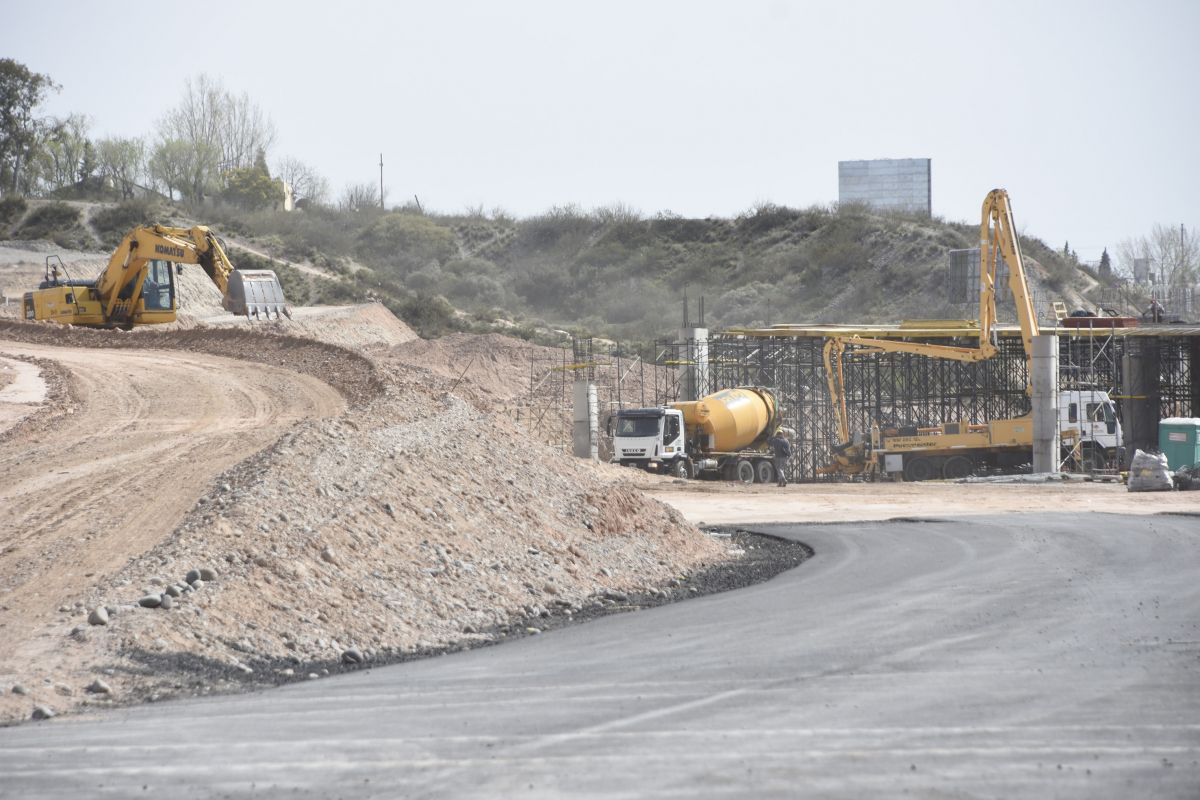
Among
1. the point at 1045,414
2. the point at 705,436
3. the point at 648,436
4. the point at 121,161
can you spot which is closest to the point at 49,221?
the point at 121,161

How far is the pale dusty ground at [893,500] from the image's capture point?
2734cm

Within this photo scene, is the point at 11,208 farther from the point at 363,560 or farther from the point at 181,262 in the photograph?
the point at 363,560

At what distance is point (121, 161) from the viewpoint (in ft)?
316

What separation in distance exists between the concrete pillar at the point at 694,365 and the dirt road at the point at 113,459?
794 inches

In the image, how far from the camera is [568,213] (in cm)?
11812

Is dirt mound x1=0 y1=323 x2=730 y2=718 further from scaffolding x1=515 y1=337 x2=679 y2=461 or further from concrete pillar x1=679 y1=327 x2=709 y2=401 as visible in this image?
concrete pillar x1=679 y1=327 x2=709 y2=401

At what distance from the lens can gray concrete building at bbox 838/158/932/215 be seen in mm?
148500

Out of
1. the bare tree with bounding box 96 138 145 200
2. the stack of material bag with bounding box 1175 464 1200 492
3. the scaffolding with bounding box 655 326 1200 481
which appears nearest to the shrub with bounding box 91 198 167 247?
the bare tree with bounding box 96 138 145 200

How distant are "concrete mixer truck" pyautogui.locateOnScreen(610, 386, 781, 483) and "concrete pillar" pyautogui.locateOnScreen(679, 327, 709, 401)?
4.32m

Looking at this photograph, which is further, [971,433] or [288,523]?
[971,433]

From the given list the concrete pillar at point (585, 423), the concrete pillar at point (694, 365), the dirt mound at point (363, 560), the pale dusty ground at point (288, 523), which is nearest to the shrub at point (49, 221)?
the concrete pillar at point (694, 365)

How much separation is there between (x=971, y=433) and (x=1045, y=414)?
2969 mm

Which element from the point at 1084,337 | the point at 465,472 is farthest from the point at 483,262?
the point at 465,472

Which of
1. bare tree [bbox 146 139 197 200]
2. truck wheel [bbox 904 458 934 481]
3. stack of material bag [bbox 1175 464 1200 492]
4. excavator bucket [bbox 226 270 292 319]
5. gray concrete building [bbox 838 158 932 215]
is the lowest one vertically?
truck wheel [bbox 904 458 934 481]
